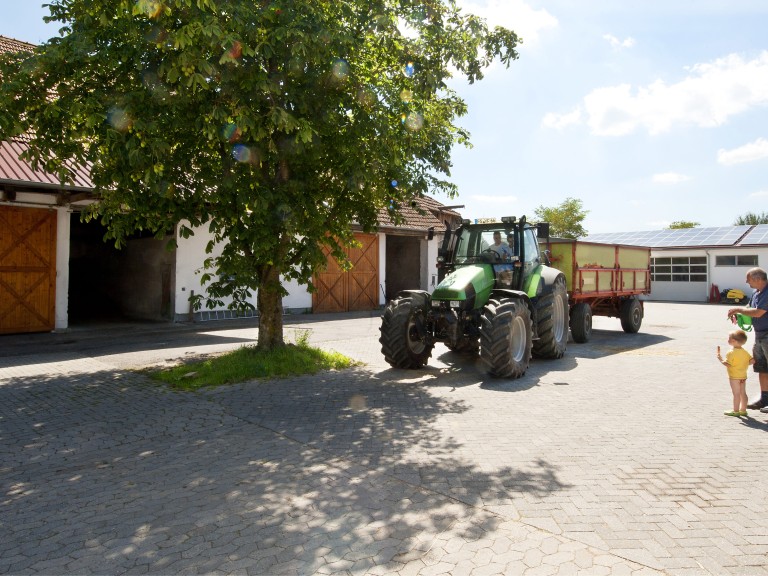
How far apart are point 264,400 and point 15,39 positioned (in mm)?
16109

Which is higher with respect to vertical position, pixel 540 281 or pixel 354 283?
pixel 540 281

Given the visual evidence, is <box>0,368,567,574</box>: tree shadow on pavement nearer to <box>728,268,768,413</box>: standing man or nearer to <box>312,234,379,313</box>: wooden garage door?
<box>728,268,768,413</box>: standing man

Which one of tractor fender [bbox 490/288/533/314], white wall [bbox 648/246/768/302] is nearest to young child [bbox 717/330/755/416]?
tractor fender [bbox 490/288/533/314]

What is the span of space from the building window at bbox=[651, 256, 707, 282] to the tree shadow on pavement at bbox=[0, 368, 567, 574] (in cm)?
2939

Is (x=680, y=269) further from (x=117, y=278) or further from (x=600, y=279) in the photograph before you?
(x=117, y=278)

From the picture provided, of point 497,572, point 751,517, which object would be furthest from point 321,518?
point 751,517

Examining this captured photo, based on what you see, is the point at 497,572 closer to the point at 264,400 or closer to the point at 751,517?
the point at 751,517

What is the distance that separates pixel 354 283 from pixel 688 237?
74.9ft

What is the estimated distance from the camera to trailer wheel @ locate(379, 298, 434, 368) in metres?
8.55

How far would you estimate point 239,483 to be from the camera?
4.21 metres

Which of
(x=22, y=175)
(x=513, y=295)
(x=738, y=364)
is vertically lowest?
(x=738, y=364)

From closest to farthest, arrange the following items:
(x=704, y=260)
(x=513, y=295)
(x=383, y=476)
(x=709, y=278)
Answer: (x=383, y=476)
(x=513, y=295)
(x=709, y=278)
(x=704, y=260)

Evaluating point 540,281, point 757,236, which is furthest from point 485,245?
point 757,236

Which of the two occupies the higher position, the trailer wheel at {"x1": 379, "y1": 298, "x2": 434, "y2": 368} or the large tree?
the large tree
